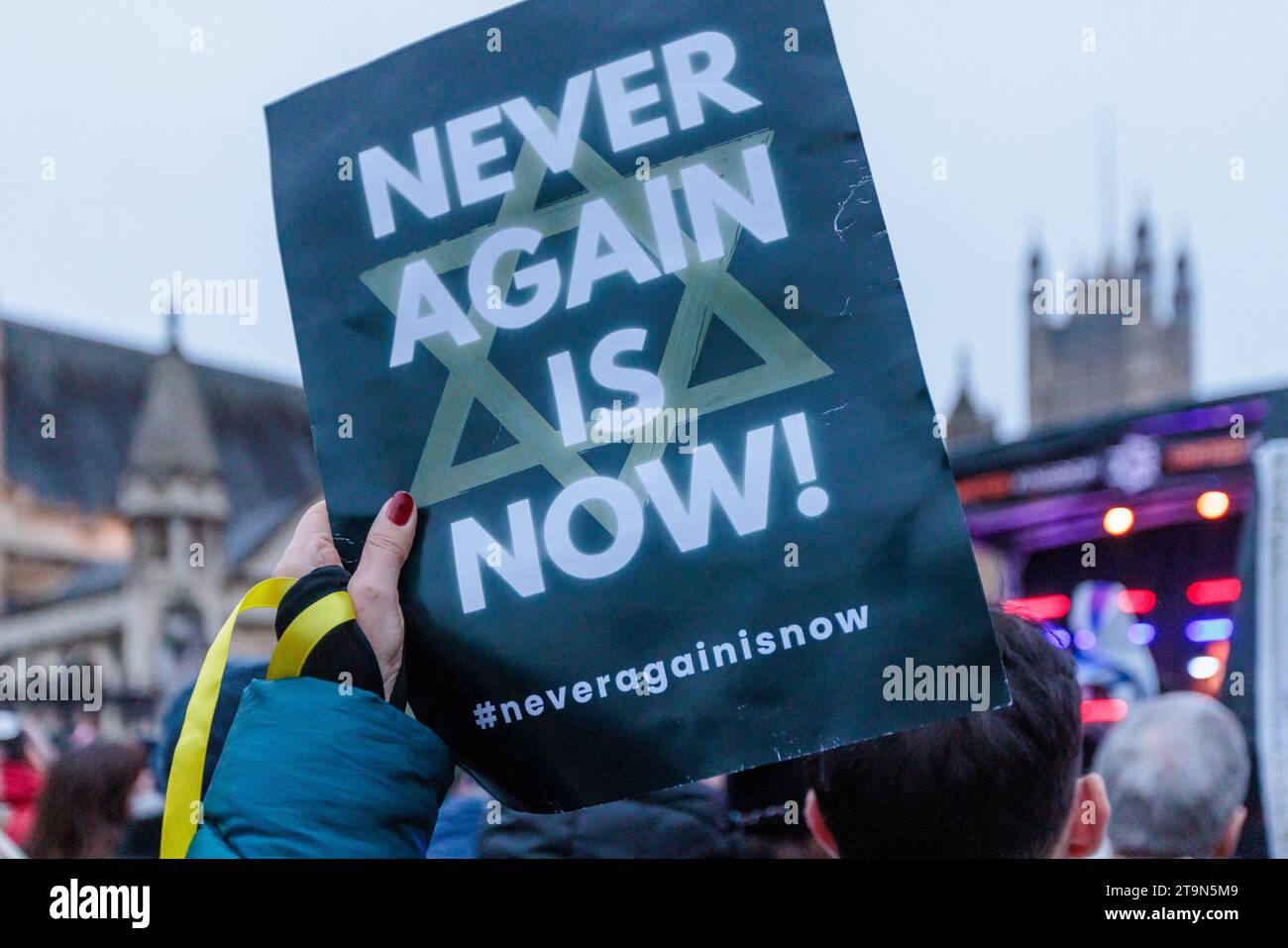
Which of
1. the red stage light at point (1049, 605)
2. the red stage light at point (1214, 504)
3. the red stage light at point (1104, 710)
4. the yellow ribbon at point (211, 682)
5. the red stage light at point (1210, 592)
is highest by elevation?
the yellow ribbon at point (211, 682)

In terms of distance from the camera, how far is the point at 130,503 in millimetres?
9117

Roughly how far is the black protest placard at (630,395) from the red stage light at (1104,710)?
3656 mm

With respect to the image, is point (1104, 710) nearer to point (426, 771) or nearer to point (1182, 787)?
point (1182, 787)

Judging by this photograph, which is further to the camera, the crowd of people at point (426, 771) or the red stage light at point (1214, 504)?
the red stage light at point (1214, 504)

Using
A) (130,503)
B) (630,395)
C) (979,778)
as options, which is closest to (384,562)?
(630,395)

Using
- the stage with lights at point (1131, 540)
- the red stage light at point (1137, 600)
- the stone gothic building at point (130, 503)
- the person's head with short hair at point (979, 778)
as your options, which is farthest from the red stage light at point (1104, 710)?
the stone gothic building at point (130, 503)

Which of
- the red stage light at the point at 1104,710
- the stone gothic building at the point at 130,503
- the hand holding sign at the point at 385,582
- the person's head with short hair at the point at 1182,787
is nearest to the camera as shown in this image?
the hand holding sign at the point at 385,582

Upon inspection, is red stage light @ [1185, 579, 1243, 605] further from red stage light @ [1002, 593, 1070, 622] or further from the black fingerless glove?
the black fingerless glove

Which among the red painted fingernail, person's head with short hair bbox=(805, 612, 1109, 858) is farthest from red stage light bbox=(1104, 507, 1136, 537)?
the red painted fingernail

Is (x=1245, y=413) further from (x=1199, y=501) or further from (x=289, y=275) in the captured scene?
(x=289, y=275)

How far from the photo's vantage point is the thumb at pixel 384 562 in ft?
5.36

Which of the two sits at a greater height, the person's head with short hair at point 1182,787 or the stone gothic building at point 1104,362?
the stone gothic building at point 1104,362

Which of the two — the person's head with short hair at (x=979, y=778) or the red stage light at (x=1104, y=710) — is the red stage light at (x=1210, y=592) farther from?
the person's head with short hair at (x=979, y=778)

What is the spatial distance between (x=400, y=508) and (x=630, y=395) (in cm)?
31
